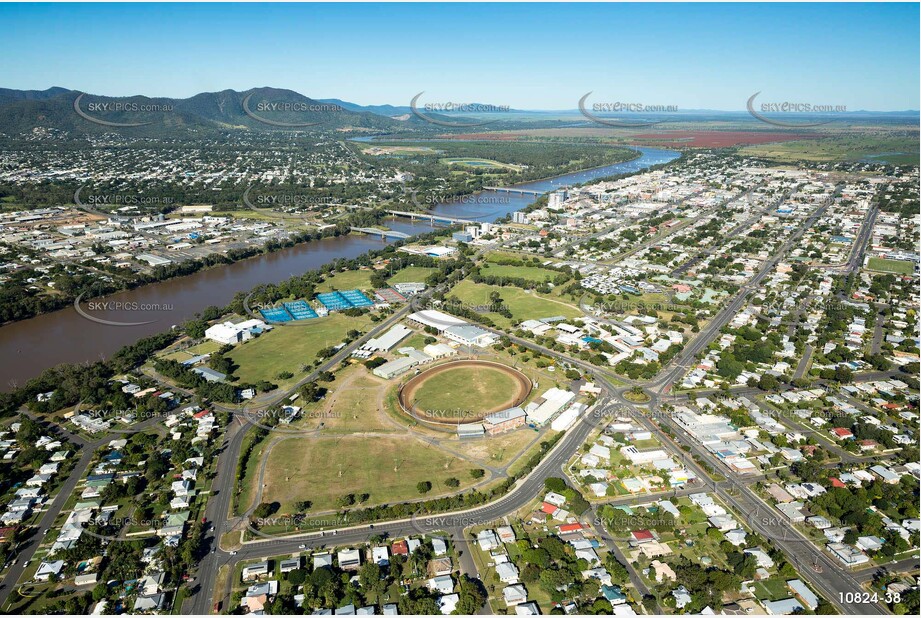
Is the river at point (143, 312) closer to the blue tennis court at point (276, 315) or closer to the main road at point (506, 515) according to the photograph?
the blue tennis court at point (276, 315)

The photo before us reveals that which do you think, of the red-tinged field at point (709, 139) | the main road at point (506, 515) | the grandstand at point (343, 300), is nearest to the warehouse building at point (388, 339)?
the grandstand at point (343, 300)

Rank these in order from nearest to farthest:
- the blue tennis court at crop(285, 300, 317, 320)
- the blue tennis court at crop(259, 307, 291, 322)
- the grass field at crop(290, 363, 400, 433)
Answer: the grass field at crop(290, 363, 400, 433) < the blue tennis court at crop(259, 307, 291, 322) < the blue tennis court at crop(285, 300, 317, 320)

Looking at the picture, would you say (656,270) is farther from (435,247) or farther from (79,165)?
(79,165)

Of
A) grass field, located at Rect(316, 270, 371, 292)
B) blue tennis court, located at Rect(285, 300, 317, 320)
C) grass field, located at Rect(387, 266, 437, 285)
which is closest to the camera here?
blue tennis court, located at Rect(285, 300, 317, 320)

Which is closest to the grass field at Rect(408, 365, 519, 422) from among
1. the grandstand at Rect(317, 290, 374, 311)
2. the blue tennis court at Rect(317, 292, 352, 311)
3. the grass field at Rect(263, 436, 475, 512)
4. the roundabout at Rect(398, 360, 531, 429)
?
the roundabout at Rect(398, 360, 531, 429)

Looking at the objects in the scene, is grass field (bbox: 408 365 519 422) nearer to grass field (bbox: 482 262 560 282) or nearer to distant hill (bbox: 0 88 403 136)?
grass field (bbox: 482 262 560 282)

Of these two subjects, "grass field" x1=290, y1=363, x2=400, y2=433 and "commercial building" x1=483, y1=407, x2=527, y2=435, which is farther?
"grass field" x1=290, y1=363, x2=400, y2=433

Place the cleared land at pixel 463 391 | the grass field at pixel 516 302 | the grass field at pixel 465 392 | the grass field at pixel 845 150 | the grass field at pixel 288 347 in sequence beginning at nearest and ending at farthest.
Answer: the cleared land at pixel 463 391, the grass field at pixel 465 392, the grass field at pixel 288 347, the grass field at pixel 516 302, the grass field at pixel 845 150

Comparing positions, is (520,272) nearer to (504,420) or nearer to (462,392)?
(462,392)
